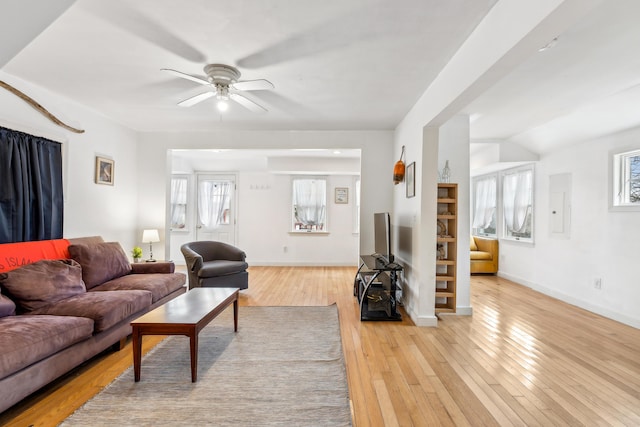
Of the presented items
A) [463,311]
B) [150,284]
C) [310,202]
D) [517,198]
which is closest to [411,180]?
[463,311]

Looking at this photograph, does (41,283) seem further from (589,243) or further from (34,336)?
(589,243)

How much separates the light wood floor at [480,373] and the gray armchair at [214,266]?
1357mm

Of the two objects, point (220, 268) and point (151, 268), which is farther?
point (220, 268)

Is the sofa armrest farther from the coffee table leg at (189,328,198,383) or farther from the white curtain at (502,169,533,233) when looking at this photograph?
the white curtain at (502,169,533,233)

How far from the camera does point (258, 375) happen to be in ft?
7.52

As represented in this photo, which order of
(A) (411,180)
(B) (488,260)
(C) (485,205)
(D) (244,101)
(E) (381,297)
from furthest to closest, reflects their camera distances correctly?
1. (C) (485,205)
2. (B) (488,260)
3. (A) (411,180)
4. (E) (381,297)
5. (D) (244,101)

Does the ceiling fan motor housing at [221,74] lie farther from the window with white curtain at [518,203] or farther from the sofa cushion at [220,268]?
the window with white curtain at [518,203]

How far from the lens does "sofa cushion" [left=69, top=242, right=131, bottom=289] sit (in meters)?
3.13

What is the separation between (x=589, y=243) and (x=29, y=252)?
6.40m

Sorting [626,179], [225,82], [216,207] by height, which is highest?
[225,82]

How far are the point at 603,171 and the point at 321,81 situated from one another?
3839mm

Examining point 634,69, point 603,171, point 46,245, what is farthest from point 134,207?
point 603,171

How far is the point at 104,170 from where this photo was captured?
410cm

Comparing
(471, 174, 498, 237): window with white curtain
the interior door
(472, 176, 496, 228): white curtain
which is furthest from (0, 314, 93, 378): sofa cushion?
(472, 176, 496, 228): white curtain
